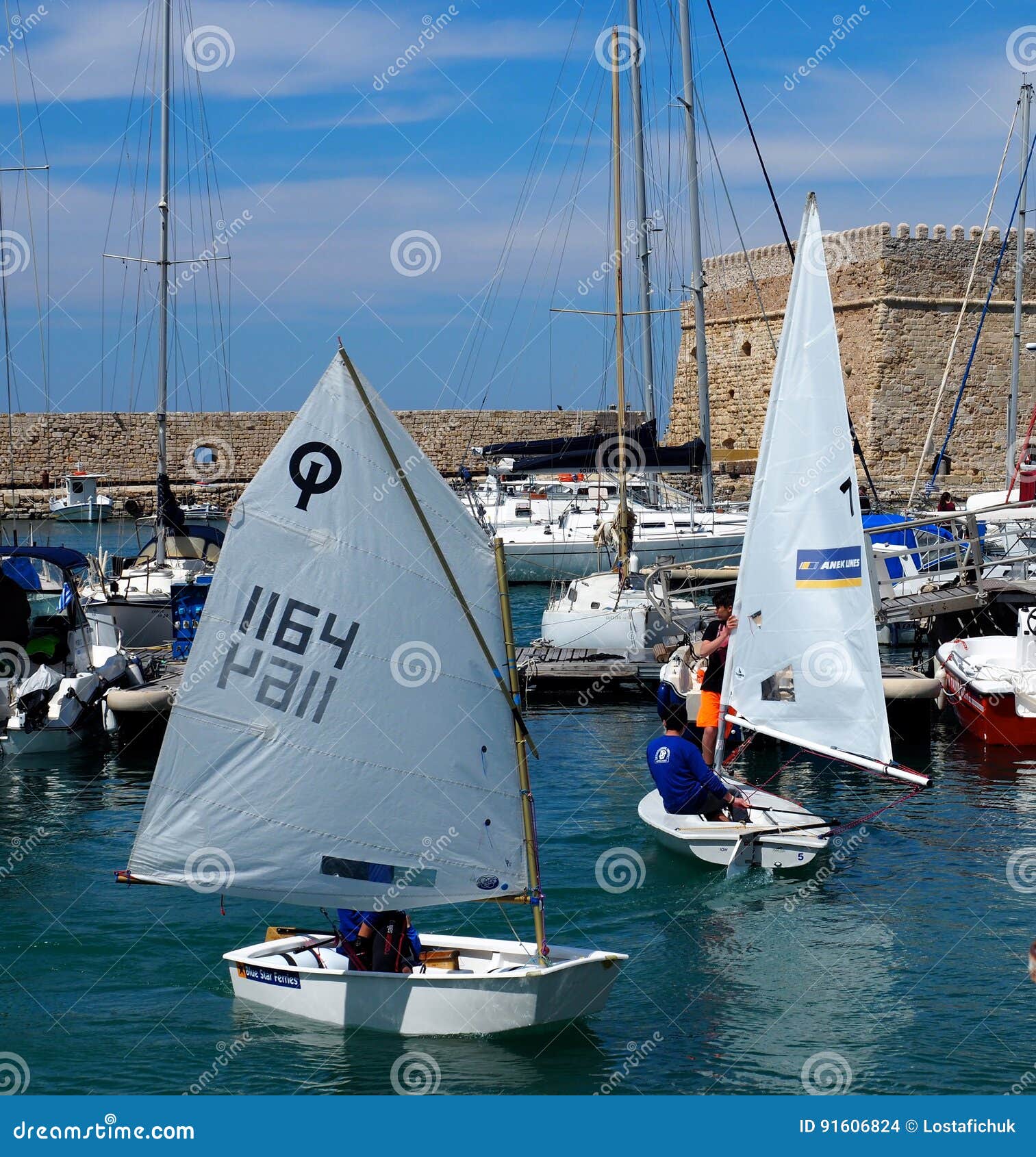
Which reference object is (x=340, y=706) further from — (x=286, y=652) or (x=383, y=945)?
(x=383, y=945)

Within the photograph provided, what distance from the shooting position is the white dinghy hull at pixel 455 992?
8031mm

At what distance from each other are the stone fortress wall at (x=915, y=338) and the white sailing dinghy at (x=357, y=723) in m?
37.8

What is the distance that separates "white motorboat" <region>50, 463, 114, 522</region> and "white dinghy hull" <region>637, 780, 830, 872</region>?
4458cm

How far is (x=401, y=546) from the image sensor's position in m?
8.19

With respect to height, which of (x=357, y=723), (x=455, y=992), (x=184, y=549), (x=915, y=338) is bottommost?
(x=455, y=992)

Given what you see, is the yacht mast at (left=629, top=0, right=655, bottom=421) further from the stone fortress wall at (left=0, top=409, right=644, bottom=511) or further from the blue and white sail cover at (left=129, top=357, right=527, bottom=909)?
the stone fortress wall at (left=0, top=409, right=644, bottom=511)

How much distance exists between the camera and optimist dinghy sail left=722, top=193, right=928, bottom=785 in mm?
12164

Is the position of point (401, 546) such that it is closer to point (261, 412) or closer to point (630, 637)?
point (630, 637)

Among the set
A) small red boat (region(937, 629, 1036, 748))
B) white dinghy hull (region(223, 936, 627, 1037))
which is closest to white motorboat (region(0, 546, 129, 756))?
white dinghy hull (region(223, 936, 627, 1037))

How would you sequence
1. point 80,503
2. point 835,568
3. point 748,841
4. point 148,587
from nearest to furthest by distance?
1. point 748,841
2. point 835,568
3. point 148,587
4. point 80,503

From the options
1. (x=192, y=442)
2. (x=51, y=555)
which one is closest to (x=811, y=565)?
(x=51, y=555)

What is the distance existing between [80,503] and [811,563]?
4586 cm

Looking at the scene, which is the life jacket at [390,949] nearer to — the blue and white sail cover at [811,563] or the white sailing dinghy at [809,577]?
the white sailing dinghy at [809,577]

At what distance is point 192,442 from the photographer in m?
59.5
